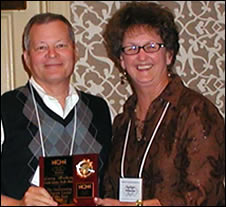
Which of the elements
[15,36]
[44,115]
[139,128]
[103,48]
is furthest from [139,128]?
[15,36]

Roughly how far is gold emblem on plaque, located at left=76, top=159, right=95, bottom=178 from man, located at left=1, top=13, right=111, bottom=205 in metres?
0.15

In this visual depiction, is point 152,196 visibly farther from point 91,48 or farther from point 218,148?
point 91,48

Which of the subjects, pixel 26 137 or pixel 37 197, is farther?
pixel 26 137

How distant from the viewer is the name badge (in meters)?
1.94

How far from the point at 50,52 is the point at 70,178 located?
470 millimetres

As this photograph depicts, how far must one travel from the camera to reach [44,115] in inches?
77.7

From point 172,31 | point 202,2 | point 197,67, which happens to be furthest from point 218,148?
point 202,2

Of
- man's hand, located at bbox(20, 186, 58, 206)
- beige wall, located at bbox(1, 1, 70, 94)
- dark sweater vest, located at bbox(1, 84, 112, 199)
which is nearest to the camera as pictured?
man's hand, located at bbox(20, 186, 58, 206)

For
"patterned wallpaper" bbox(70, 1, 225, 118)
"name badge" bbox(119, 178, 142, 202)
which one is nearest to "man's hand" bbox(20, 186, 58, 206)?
"name badge" bbox(119, 178, 142, 202)

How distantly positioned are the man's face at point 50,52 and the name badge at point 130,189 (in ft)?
1.45

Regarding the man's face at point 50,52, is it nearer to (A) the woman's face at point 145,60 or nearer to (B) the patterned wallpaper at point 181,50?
(A) the woman's face at point 145,60

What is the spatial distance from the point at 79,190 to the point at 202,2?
47.9 inches

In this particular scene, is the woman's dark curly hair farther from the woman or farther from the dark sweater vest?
the dark sweater vest

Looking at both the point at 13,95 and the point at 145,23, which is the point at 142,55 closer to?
the point at 145,23
